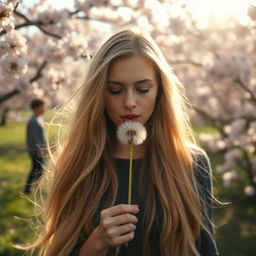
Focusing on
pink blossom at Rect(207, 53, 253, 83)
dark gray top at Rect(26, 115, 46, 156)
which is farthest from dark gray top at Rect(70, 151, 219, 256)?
dark gray top at Rect(26, 115, 46, 156)

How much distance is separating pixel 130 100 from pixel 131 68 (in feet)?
0.49

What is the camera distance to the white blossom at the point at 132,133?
77.2 inches

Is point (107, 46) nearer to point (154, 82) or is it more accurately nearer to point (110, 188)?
point (154, 82)

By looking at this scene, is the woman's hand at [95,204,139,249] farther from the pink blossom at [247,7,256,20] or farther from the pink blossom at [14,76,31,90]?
the pink blossom at [14,76,31,90]

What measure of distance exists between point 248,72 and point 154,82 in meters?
5.34

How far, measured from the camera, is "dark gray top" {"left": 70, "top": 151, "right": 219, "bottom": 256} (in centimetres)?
204

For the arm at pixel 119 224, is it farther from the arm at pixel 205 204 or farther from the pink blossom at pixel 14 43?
the pink blossom at pixel 14 43

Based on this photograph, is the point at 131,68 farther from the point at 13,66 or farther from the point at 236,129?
the point at 236,129

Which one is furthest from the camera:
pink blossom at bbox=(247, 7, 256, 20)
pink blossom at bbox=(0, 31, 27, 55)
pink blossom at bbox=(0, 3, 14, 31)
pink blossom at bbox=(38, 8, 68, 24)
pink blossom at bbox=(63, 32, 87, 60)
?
pink blossom at bbox=(38, 8, 68, 24)

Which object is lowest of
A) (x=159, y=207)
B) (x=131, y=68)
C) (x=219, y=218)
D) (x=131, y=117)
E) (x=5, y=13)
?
(x=159, y=207)

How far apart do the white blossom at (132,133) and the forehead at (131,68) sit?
8.5 inches

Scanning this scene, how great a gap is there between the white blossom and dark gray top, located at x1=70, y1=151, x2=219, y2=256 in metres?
0.27

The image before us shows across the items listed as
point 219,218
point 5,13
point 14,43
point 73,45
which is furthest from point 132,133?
point 219,218

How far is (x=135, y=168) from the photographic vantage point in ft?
7.27
